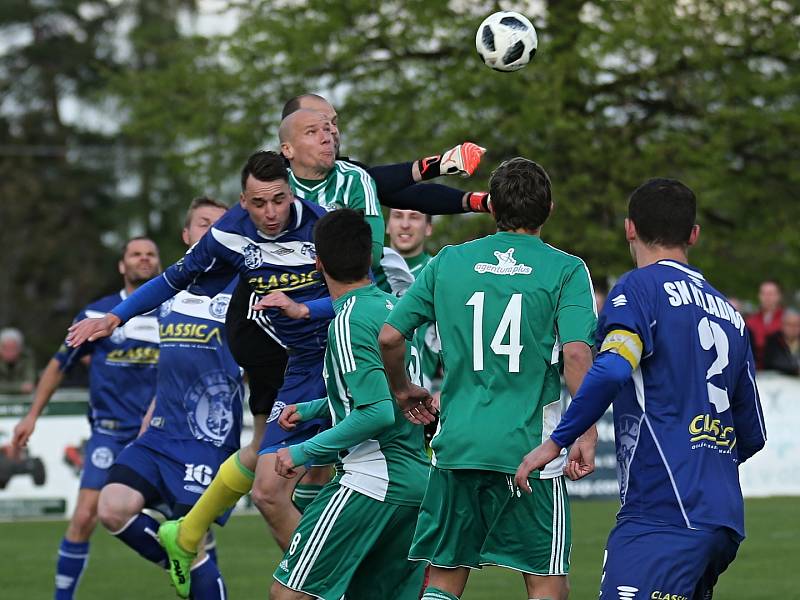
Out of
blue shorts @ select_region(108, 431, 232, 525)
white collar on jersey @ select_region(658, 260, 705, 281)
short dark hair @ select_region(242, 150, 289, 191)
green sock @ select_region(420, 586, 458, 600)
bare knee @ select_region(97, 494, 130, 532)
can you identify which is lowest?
bare knee @ select_region(97, 494, 130, 532)

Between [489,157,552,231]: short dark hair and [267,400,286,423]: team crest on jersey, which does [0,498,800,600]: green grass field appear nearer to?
[267,400,286,423]: team crest on jersey

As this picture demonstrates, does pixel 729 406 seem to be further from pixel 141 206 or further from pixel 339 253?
pixel 141 206

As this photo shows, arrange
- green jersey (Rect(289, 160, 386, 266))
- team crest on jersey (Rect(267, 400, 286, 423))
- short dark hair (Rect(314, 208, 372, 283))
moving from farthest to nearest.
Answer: green jersey (Rect(289, 160, 386, 266))
team crest on jersey (Rect(267, 400, 286, 423))
short dark hair (Rect(314, 208, 372, 283))

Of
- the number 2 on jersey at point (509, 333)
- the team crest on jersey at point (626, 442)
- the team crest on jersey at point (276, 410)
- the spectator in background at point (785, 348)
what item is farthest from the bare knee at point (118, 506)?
the spectator in background at point (785, 348)

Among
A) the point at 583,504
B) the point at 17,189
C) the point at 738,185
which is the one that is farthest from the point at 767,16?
the point at 17,189

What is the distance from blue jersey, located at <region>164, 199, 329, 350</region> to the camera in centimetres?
691

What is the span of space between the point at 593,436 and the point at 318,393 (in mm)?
1896

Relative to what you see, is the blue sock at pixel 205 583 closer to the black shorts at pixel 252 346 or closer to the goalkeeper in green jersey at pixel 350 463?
the black shorts at pixel 252 346

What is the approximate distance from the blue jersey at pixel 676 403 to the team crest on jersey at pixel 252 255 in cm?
229

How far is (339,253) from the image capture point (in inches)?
235

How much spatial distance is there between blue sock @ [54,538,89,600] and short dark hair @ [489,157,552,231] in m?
4.62

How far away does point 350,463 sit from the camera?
6062mm

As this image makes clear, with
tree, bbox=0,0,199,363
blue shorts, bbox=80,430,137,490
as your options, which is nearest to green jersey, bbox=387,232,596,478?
blue shorts, bbox=80,430,137,490

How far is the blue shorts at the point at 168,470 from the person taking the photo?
8.42 metres
